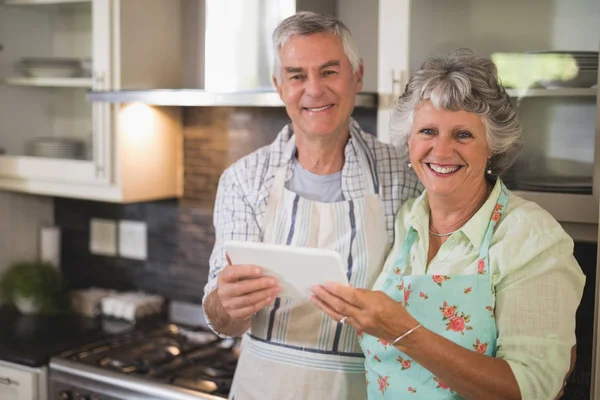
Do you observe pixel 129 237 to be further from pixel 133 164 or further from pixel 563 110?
pixel 563 110

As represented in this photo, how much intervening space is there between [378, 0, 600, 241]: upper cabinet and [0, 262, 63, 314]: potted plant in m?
1.70

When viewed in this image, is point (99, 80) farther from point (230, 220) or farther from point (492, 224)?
point (492, 224)

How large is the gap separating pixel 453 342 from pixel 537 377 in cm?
17

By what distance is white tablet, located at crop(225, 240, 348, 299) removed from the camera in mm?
1434

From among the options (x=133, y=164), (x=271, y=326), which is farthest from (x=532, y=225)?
(x=133, y=164)

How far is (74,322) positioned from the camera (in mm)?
2990

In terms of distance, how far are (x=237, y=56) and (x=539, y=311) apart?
52.3 inches

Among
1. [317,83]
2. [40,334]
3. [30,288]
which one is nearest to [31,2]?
[30,288]

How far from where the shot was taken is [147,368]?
2457 millimetres

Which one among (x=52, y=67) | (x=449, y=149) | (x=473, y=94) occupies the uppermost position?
(x=52, y=67)

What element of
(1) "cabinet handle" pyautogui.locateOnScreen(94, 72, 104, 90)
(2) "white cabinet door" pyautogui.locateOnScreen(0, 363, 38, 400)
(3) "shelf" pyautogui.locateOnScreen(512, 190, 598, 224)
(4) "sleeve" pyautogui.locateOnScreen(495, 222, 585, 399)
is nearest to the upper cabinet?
(3) "shelf" pyautogui.locateOnScreen(512, 190, 598, 224)

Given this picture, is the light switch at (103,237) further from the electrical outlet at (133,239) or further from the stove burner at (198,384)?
the stove burner at (198,384)

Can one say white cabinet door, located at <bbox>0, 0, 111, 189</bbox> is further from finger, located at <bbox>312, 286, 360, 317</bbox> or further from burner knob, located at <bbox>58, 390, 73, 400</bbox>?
finger, located at <bbox>312, 286, 360, 317</bbox>

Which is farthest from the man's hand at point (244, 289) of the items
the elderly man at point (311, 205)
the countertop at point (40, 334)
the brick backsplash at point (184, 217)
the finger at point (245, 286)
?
the countertop at point (40, 334)
